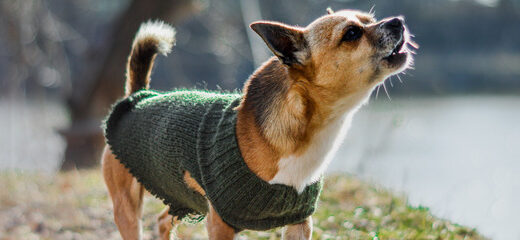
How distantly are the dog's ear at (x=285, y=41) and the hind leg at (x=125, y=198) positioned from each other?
163cm

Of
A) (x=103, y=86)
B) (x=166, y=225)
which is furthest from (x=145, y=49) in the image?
(x=103, y=86)

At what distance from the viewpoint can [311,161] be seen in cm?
296

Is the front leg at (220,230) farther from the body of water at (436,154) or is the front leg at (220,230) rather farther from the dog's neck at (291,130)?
the body of water at (436,154)

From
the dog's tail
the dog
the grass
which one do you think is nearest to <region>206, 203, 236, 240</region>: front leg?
the dog

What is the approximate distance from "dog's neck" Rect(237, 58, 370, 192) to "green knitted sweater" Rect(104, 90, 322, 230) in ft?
0.20

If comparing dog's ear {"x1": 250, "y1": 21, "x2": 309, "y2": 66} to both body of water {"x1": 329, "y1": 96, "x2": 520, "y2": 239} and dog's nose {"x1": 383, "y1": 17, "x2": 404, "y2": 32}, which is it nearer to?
dog's nose {"x1": 383, "y1": 17, "x2": 404, "y2": 32}

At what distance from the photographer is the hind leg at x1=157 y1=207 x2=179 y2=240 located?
13.1ft

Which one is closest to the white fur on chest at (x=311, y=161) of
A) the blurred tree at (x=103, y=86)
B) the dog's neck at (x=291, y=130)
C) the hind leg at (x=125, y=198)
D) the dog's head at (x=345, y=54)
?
the dog's neck at (x=291, y=130)

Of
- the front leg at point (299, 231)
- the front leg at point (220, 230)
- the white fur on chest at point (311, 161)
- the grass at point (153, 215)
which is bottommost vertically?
the grass at point (153, 215)

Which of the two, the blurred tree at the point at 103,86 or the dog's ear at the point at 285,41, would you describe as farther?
the blurred tree at the point at 103,86

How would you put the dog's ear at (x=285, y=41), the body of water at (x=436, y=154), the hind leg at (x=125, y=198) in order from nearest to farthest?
the dog's ear at (x=285, y=41) < the hind leg at (x=125, y=198) < the body of water at (x=436, y=154)

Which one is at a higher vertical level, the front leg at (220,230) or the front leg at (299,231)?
the front leg at (220,230)

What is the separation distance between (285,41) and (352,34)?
37 cm

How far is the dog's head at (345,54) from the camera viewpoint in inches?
115
